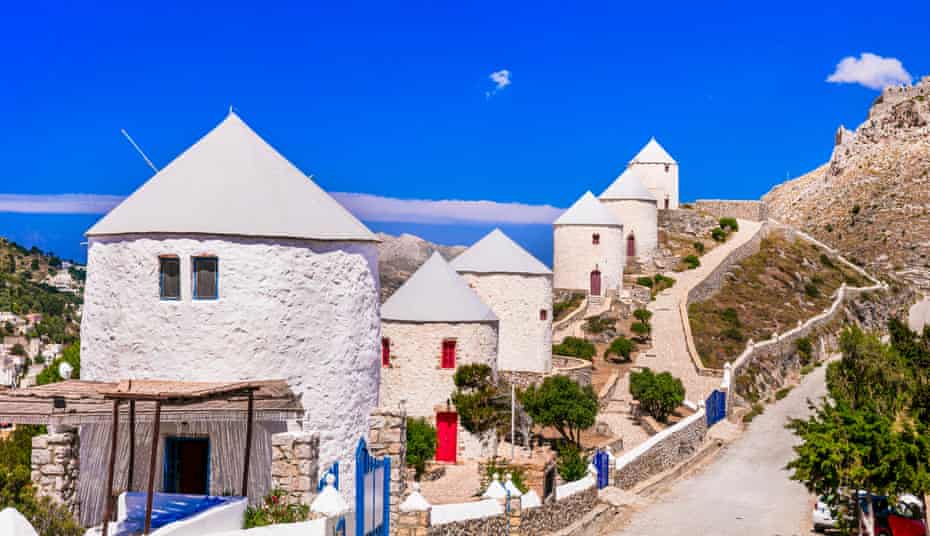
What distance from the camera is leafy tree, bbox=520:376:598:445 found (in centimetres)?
2723

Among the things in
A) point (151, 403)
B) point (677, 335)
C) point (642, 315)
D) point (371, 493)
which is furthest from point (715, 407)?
point (151, 403)

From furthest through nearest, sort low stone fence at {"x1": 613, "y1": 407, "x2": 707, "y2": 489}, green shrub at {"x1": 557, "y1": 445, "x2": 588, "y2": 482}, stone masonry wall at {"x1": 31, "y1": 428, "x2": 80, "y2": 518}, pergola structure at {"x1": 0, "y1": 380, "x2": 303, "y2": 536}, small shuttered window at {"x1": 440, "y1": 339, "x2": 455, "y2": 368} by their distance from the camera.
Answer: small shuttered window at {"x1": 440, "y1": 339, "x2": 455, "y2": 368}, low stone fence at {"x1": 613, "y1": 407, "x2": 707, "y2": 489}, green shrub at {"x1": 557, "y1": 445, "x2": 588, "y2": 482}, stone masonry wall at {"x1": 31, "y1": 428, "x2": 80, "y2": 518}, pergola structure at {"x1": 0, "y1": 380, "x2": 303, "y2": 536}

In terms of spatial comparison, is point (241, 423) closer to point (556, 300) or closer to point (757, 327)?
point (556, 300)

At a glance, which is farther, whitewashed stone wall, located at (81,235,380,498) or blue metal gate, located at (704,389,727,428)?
blue metal gate, located at (704,389,727,428)

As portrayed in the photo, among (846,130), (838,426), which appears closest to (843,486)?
(838,426)

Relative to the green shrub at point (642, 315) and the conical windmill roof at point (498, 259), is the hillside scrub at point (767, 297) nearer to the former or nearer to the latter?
the green shrub at point (642, 315)

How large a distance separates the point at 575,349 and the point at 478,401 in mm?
13514

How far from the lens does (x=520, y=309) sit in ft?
107

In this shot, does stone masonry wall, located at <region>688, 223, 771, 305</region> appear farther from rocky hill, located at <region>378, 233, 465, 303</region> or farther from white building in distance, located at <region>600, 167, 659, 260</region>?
rocky hill, located at <region>378, 233, 465, 303</region>

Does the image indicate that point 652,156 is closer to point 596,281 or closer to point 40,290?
point 596,281

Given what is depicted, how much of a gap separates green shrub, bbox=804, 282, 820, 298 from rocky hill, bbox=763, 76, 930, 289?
35.1 feet

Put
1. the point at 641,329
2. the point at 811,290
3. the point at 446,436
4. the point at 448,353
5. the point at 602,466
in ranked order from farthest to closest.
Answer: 1. the point at 811,290
2. the point at 641,329
3. the point at 448,353
4. the point at 446,436
5. the point at 602,466

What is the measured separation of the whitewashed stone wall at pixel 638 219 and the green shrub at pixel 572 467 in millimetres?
29792

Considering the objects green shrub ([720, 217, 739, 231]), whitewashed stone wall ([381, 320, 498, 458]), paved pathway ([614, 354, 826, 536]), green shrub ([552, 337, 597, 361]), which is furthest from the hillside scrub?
whitewashed stone wall ([381, 320, 498, 458])
